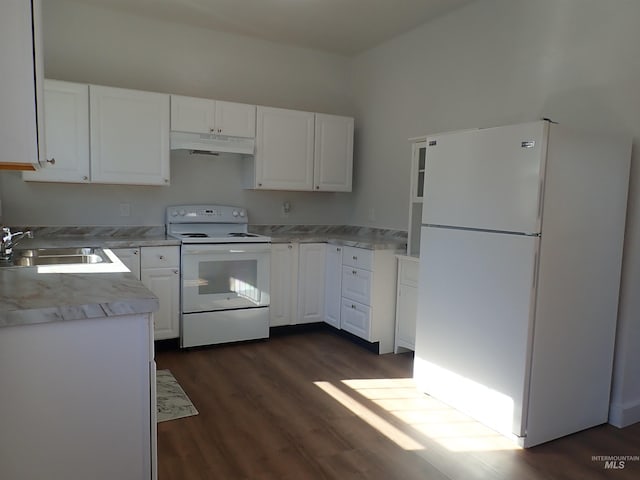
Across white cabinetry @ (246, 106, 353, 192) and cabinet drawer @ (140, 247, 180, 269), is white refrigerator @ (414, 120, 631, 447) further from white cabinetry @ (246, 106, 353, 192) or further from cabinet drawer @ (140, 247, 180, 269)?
cabinet drawer @ (140, 247, 180, 269)

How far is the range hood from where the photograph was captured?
12.8ft

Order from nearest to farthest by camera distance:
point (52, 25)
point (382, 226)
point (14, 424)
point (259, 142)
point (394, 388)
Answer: point (14, 424)
point (394, 388)
point (52, 25)
point (259, 142)
point (382, 226)

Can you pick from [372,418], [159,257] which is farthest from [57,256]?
[372,418]

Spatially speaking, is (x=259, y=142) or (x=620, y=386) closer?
(x=620, y=386)

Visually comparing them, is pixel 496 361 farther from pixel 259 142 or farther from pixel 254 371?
pixel 259 142

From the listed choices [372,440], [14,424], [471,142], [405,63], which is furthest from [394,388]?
[405,63]

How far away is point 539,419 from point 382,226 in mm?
2426

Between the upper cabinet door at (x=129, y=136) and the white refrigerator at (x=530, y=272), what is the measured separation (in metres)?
2.21

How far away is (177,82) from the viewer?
13.7ft

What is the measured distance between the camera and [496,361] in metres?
2.53

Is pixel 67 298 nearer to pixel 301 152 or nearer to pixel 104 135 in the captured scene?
pixel 104 135

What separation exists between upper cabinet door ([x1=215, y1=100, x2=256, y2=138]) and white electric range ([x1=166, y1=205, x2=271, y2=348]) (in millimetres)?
746
